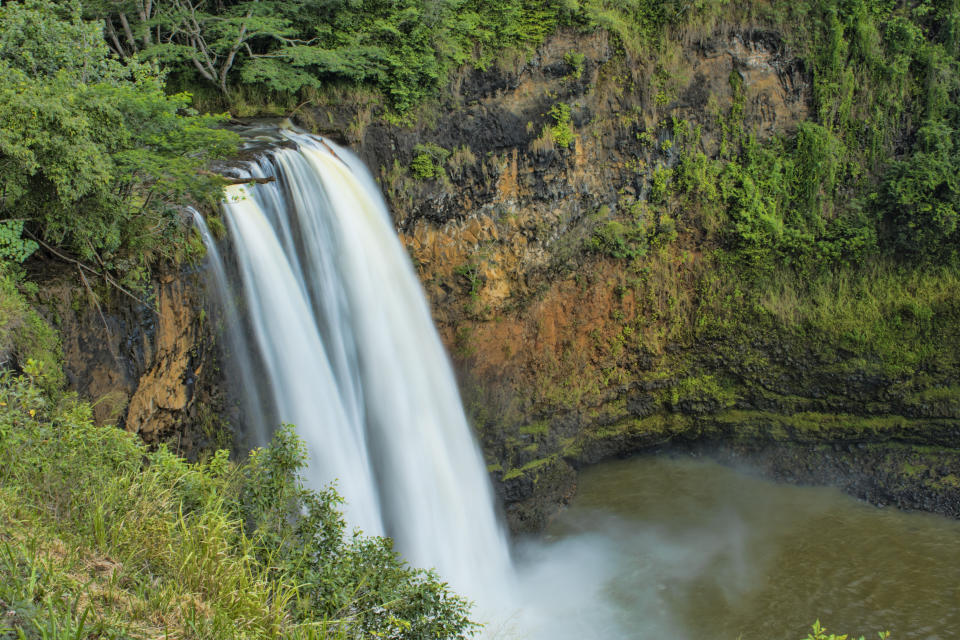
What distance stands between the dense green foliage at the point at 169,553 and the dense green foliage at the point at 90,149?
170cm

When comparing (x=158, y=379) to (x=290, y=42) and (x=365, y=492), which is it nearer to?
(x=365, y=492)

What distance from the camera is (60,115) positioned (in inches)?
234

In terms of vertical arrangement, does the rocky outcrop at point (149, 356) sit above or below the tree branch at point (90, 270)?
below

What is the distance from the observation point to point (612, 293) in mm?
13344

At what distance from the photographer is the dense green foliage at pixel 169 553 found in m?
3.62

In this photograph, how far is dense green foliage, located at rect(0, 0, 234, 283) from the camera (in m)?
5.88

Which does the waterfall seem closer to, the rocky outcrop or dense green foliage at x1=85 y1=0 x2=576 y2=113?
the rocky outcrop

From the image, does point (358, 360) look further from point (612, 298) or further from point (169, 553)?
point (612, 298)

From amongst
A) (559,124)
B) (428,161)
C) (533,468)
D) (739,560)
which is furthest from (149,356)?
(739,560)

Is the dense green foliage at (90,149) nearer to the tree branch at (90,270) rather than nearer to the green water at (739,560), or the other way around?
the tree branch at (90,270)

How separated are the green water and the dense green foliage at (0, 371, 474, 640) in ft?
18.2

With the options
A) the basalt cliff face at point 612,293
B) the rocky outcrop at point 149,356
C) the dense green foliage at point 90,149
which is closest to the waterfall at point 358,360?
the rocky outcrop at point 149,356

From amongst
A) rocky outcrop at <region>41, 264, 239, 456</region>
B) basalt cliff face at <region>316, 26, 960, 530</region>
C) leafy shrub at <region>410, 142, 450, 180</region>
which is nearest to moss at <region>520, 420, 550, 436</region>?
basalt cliff face at <region>316, 26, 960, 530</region>

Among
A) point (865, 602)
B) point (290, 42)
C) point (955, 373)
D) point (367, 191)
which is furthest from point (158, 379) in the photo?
point (955, 373)
